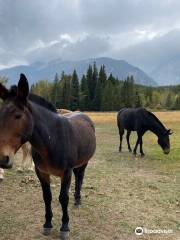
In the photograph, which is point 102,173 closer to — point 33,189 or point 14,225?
point 33,189

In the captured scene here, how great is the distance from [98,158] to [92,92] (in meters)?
66.7

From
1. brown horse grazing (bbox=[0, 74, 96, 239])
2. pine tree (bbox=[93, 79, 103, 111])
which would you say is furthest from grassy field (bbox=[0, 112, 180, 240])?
pine tree (bbox=[93, 79, 103, 111])

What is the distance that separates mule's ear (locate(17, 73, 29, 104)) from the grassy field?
2.33 m

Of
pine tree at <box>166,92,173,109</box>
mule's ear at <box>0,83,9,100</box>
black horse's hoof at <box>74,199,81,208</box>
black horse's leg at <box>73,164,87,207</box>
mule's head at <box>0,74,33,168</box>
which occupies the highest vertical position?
pine tree at <box>166,92,173,109</box>

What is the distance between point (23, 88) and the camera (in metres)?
4.25

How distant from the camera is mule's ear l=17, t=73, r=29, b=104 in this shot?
4121 mm

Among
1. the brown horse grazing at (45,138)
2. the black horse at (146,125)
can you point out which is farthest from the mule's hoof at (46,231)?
the black horse at (146,125)

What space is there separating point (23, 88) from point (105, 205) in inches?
145

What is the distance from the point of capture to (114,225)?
6.01 metres

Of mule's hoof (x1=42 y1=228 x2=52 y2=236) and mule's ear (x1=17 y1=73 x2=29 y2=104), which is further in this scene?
mule's hoof (x1=42 y1=228 x2=52 y2=236)

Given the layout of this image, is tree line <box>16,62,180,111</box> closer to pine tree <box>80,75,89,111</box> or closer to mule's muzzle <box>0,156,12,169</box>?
pine tree <box>80,75,89,111</box>

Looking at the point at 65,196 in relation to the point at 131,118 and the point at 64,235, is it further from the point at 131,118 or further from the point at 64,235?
the point at 131,118

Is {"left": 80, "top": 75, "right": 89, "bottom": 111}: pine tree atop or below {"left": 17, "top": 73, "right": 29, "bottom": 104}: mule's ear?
atop

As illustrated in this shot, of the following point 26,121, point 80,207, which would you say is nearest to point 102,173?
point 80,207
